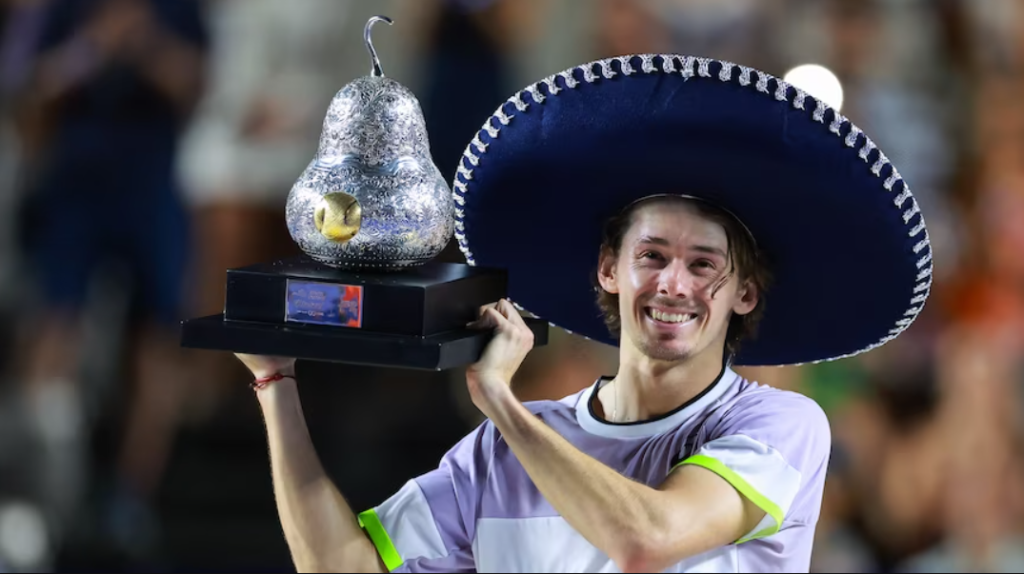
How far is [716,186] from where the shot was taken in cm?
169

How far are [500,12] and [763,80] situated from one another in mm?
2902

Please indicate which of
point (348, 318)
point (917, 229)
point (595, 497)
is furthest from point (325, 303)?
point (917, 229)

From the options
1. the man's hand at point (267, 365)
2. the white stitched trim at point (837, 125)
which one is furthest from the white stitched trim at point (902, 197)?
the man's hand at point (267, 365)

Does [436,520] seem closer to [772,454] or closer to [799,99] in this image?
[772,454]

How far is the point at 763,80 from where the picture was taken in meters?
1.55

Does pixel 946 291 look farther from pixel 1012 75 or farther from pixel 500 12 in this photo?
pixel 500 12

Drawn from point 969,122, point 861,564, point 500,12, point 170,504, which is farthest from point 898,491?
point 170,504

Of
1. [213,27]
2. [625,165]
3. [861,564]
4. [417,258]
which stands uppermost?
[213,27]

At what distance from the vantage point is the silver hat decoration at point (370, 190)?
5.38 ft

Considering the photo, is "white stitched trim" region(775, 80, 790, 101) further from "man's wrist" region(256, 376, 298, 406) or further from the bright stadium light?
"man's wrist" region(256, 376, 298, 406)

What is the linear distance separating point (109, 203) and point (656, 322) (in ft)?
10.1

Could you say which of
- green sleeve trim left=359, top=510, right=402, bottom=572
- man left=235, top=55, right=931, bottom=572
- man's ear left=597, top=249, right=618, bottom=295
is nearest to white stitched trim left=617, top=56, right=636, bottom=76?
man left=235, top=55, right=931, bottom=572

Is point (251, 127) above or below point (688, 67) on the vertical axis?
above

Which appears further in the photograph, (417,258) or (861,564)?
(861,564)
